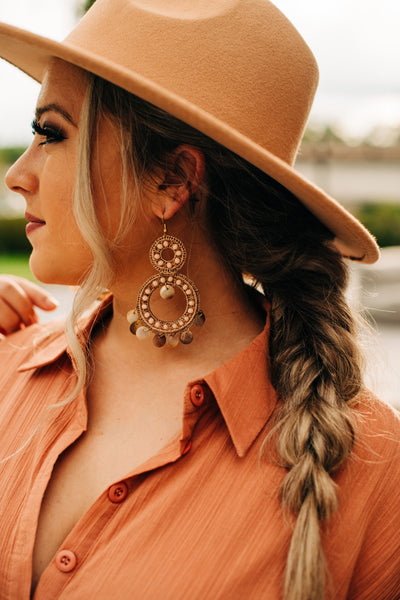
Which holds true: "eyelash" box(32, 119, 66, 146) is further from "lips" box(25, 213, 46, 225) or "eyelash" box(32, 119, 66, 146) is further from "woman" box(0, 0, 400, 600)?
"lips" box(25, 213, 46, 225)

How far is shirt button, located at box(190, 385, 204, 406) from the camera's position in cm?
167

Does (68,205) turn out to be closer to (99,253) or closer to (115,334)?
(99,253)

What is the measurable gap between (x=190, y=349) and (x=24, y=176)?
2.26 feet

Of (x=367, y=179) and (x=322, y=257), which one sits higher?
(x=367, y=179)

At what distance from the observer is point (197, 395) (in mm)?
1688

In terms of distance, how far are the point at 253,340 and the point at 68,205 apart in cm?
66

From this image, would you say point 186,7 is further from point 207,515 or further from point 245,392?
point 207,515

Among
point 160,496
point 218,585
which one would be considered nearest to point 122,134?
point 160,496

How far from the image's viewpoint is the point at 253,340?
1886 mm

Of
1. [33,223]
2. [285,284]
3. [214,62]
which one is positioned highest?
[214,62]

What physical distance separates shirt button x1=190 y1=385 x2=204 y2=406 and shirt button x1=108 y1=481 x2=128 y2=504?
0.28 meters

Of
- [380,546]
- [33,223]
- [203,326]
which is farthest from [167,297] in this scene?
[380,546]

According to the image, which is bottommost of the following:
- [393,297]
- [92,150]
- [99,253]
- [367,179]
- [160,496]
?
[160,496]

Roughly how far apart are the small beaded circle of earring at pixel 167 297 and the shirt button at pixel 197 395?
15 centimetres
